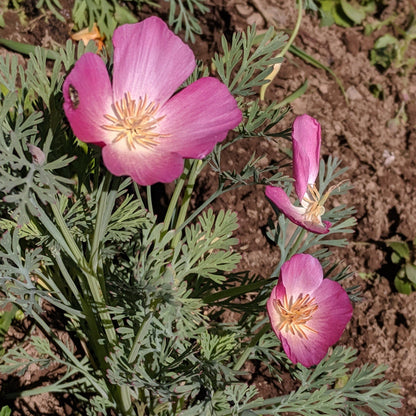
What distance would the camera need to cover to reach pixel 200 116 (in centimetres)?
90

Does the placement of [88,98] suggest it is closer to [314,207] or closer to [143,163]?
[143,163]

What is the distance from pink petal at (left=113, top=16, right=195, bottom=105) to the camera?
902 millimetres

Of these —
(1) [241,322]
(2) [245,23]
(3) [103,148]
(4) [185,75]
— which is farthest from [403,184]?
(3) [103,148]

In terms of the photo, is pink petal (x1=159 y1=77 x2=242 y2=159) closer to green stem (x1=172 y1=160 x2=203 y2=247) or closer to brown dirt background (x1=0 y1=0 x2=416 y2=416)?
green stem (x1=172 y1=160 x2=203 y2=247)

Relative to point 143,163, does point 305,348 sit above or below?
below

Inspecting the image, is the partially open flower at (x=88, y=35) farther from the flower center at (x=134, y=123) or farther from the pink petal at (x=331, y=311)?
the pink petal at (x=331, y=311)

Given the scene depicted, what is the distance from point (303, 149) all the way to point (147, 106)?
28 cm

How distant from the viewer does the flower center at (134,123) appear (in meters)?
0.88

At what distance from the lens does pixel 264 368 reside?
153 centimetres

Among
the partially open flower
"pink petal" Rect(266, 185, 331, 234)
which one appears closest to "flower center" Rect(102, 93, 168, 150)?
"pink petal" Rect(266, 185, 331, 234)

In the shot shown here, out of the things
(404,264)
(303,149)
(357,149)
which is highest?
(303,149)

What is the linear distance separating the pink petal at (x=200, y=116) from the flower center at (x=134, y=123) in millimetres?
22

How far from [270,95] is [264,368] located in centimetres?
94

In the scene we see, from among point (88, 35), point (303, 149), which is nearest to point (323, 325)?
point (303, 149)
